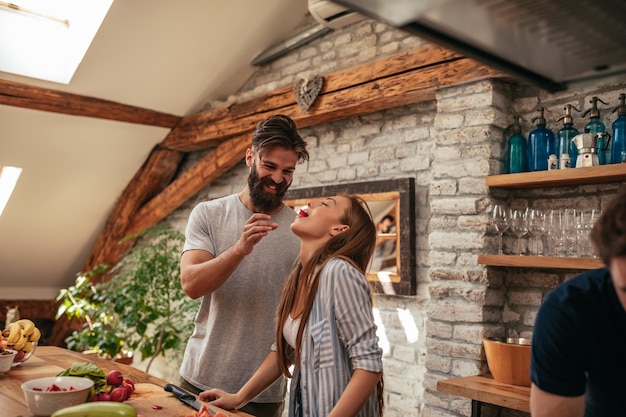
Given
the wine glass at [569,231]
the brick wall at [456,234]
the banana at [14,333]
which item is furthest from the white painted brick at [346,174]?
the banana at [14,333]

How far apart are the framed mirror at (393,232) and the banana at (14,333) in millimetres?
2034

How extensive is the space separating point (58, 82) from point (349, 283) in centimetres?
382

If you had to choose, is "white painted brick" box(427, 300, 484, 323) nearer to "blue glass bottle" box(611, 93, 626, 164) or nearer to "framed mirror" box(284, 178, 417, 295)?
"framed mirror" box(284, 178, 417, 295)

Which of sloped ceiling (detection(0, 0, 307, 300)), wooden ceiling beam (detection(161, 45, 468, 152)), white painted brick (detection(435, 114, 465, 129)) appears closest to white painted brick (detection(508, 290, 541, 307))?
white painted brick (detection(435, 114, 465, 129))

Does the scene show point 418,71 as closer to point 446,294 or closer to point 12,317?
point 446,294

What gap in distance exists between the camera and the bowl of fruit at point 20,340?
2.19 m

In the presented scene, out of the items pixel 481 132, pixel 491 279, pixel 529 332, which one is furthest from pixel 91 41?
pixel 529 332

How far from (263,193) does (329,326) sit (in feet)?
2.66

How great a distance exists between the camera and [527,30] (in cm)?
116

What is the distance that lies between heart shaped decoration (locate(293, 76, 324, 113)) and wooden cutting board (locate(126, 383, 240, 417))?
2.70 metres

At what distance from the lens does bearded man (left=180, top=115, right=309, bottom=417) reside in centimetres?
217

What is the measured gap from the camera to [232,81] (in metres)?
5.20

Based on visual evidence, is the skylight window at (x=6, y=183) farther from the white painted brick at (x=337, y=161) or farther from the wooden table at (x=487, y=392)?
the wooden table at (x=487, y=392)

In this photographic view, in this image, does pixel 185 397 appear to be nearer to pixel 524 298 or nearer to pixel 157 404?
pixel 157 404
